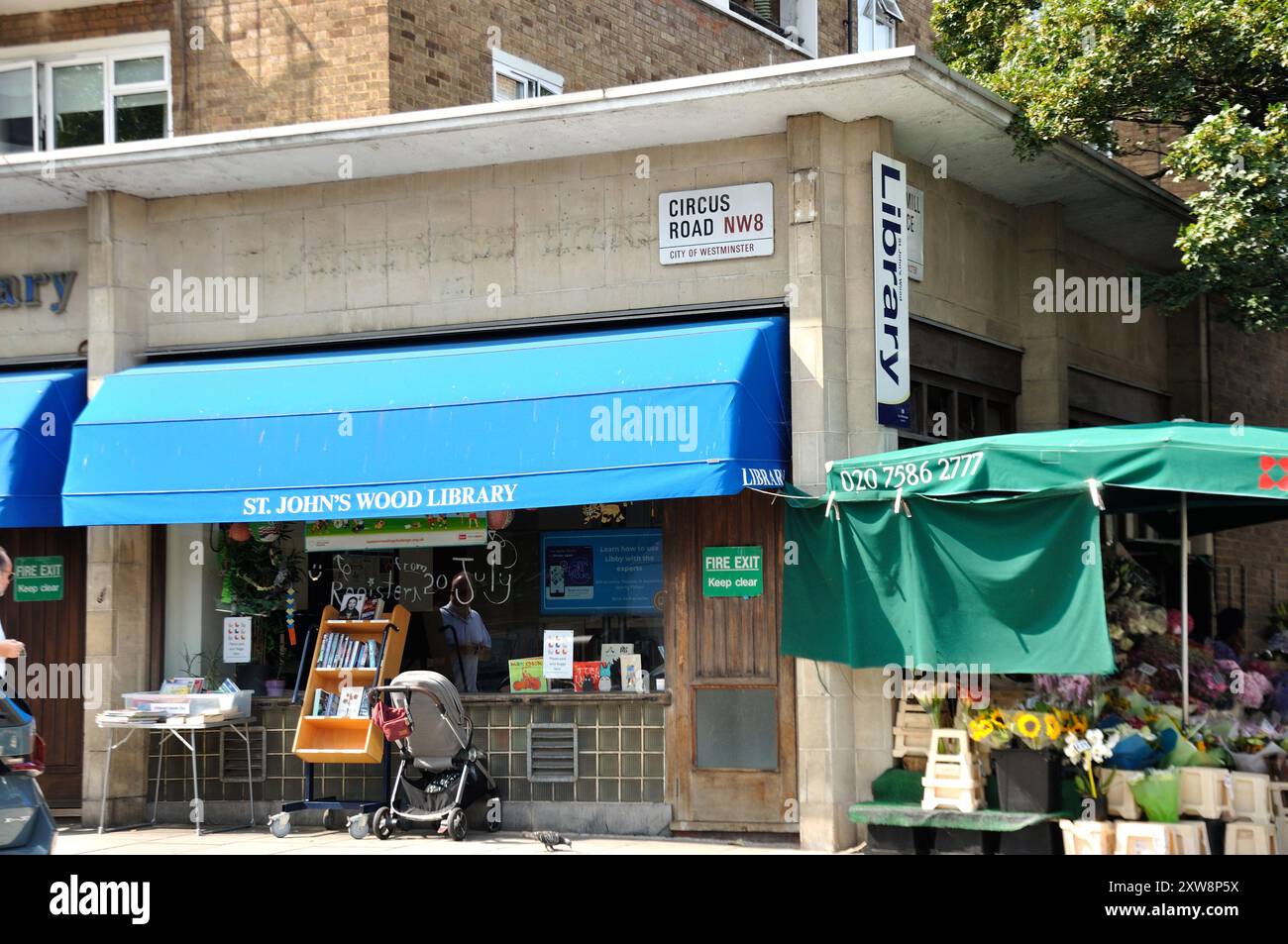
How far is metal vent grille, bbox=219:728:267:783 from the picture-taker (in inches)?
537

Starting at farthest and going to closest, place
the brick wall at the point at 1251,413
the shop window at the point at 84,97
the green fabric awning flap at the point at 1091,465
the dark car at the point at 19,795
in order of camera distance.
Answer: the brick wall at the point at 1251,413 < the shop window at the point at 84,97 < the green fabric awning flap at the point at 1091,465 < the dark car at the point at 19,795

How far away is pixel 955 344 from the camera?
14039 millimetres

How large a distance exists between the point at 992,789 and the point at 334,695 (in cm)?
557

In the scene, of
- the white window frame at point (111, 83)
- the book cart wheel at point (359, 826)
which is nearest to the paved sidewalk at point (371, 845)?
the book cart wheel at point (359, 826)

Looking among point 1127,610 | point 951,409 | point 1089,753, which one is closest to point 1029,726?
point 1089,753

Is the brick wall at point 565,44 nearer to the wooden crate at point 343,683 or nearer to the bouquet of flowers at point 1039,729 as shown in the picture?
the wooden crate at point 343,683

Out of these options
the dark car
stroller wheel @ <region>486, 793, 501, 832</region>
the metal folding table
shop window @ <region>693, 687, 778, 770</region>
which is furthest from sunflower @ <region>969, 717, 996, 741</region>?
the metal folding table

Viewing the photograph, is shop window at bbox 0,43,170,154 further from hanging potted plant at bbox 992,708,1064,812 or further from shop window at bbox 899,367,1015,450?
hanging potted plant at bbox 992,708,1064,812

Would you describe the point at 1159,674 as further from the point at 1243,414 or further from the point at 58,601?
the point at 58,601

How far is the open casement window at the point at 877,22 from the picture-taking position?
23.0 m

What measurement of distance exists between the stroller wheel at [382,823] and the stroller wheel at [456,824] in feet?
1.59

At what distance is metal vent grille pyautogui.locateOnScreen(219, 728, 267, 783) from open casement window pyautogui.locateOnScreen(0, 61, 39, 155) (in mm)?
6889
